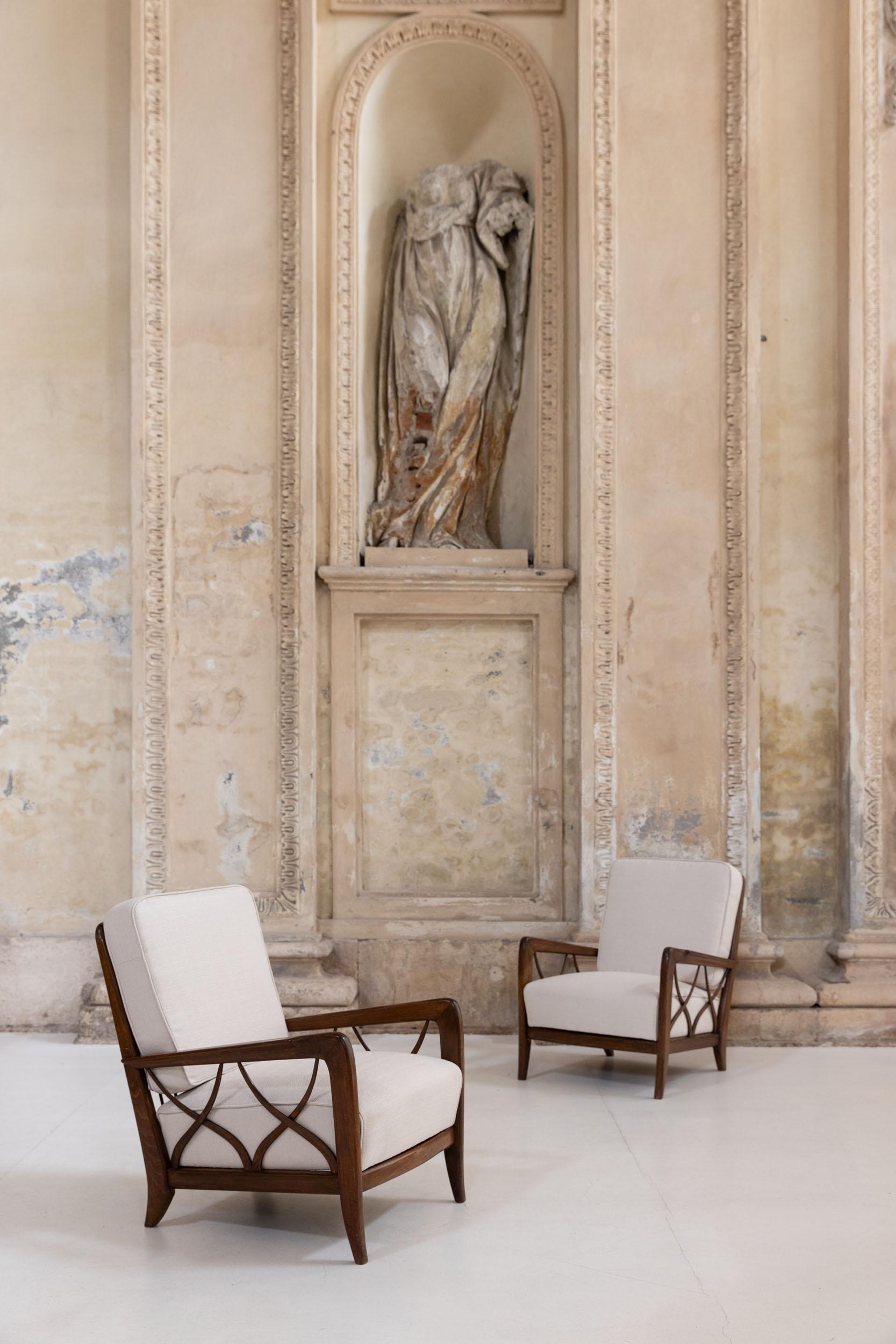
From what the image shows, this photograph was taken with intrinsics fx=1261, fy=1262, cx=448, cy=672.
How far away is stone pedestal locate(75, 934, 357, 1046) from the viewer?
584 centimetres

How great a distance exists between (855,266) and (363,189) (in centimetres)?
254

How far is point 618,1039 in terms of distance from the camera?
4980mm

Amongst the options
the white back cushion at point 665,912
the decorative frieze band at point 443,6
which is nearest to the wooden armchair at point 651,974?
the white back cushion at point 665,912

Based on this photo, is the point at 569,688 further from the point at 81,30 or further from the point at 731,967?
the point at 81,30

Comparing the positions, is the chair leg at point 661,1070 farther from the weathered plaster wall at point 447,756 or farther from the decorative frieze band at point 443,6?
the decorative frieze band at point 443,6

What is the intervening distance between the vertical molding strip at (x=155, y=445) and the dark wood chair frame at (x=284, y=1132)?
249 cm

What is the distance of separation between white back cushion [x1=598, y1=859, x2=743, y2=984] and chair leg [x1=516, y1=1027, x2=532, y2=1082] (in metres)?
0.51

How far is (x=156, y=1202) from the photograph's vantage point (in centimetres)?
344

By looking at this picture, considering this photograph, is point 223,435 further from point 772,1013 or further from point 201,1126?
point 772,1013

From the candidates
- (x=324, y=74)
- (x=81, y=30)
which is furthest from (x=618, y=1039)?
(x=81, y=30)

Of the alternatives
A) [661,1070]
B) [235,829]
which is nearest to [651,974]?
[661,1070]

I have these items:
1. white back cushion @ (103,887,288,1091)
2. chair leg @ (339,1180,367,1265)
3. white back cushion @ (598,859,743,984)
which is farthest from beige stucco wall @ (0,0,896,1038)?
chair leg @ (339,1180,367,1265)

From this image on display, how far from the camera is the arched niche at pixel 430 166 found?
6.40 metres

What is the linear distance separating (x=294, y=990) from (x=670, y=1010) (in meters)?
1.85
